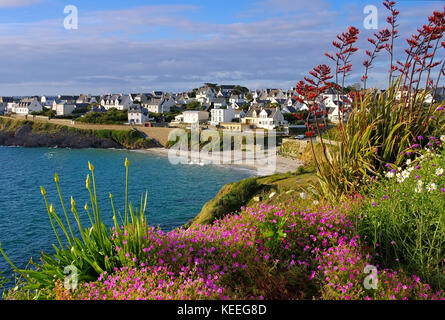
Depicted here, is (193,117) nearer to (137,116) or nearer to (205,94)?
(137,116)

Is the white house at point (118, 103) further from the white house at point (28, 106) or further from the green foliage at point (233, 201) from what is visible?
the green foliage at point (233, 201)

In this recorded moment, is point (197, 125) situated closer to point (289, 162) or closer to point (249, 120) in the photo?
point (249, 120)

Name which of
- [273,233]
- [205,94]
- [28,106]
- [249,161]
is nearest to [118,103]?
[205,94]

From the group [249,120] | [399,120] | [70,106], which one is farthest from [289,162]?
[70,106]

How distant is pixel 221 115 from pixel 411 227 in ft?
294

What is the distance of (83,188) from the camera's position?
4659 cm

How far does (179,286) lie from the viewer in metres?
4.32

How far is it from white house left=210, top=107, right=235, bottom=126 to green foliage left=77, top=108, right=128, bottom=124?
992 inches

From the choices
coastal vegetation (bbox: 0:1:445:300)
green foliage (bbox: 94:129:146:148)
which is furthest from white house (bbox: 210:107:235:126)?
coastal vegetation (bbox: 0:1:445:300)

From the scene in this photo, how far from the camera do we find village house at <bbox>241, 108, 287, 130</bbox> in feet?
273

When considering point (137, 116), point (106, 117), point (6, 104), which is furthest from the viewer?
point (6, 104)

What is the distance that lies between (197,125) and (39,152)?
34.6 metres
